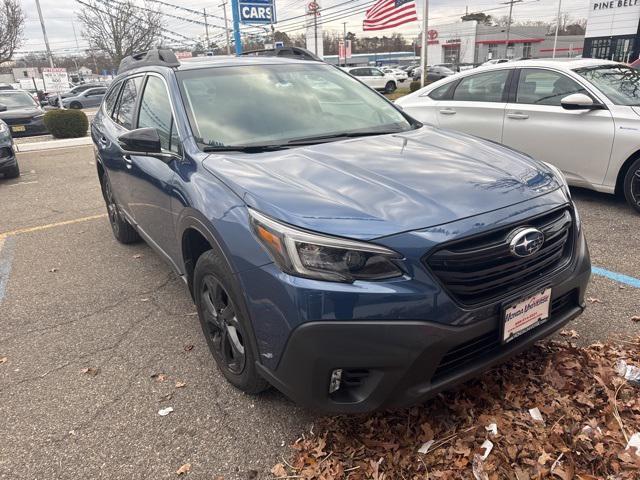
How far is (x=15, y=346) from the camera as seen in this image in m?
3.44

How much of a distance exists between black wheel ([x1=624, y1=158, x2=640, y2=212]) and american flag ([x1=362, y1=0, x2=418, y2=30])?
1634cm

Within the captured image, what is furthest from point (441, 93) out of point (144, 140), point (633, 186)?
point (144, 140)

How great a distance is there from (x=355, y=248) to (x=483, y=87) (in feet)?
16.9

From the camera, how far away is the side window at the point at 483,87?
6.14 m

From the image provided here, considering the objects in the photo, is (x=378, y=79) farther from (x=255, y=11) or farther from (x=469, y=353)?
(x=469, y=353)

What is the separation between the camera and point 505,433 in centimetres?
219

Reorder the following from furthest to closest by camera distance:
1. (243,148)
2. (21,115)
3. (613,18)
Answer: (613,18) → (21,115) → (243,148)

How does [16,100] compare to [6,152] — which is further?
[16,100]

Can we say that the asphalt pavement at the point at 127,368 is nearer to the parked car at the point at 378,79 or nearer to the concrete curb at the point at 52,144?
the concrete curb at the point at 52,144

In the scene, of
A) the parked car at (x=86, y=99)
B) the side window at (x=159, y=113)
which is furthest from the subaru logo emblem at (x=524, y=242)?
the parked car at (x=86, y=99)

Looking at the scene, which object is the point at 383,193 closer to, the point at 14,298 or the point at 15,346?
the point at 15,346

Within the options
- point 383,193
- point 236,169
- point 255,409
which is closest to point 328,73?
point 236,169

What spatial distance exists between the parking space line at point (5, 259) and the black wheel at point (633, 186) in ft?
19.3

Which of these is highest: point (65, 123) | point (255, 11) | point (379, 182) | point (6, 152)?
point (255, 11)
